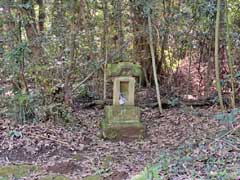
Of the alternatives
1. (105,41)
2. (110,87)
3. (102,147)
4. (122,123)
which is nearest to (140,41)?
(105,41)

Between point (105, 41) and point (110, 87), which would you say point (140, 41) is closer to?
point (105, 41)

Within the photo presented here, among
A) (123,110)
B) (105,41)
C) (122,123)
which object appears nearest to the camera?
(122,123)

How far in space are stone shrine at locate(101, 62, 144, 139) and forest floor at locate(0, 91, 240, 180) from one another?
17 cm

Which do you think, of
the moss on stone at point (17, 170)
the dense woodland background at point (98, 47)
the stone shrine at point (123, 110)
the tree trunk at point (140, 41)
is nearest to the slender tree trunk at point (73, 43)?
the dense woodland background at point (98, 47)

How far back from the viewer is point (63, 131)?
18.3ft

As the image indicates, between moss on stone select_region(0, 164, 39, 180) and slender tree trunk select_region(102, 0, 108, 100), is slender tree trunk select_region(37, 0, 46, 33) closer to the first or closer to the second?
slender tree trunk select_region(102, 0, 108, 100)

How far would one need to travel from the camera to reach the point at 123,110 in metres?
5.74

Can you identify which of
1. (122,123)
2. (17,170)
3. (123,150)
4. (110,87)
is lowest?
(17,170)

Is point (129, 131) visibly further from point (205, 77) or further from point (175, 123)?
point (205, 77)

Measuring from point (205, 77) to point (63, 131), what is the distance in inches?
124

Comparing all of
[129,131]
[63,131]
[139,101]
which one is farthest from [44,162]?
[139,101]

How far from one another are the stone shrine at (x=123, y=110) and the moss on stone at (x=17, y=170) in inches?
54.3

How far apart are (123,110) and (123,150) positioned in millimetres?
813

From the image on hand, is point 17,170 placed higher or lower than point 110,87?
lower
